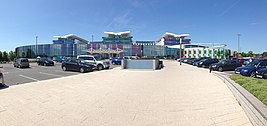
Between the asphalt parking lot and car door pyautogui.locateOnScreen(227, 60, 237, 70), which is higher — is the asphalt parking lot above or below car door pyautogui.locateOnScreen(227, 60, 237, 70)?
below

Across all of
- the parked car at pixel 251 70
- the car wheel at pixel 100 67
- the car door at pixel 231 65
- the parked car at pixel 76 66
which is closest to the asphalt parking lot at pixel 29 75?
the parked car at pixel 76 66

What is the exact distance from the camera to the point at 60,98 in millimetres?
6586

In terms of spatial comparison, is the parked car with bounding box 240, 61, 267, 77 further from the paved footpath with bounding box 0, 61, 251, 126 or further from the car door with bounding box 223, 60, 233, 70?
the paved footpath with bounding box 0, 61, 251, 126

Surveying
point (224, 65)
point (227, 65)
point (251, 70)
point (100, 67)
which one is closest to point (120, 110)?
point (251, 70)

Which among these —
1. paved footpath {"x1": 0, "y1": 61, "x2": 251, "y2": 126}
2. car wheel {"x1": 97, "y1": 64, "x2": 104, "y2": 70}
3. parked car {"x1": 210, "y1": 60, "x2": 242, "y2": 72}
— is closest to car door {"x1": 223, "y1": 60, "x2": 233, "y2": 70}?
parked car {"x1": 210, "y1": 60, "x2": 242, "y2": 72}

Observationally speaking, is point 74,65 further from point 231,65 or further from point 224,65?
point 231,65

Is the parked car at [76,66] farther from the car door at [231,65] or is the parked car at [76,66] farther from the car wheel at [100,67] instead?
the car door at [231,65]

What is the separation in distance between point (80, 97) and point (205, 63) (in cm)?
2398

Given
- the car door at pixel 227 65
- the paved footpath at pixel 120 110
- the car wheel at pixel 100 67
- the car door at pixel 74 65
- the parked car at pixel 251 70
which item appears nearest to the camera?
the paved footpath at pixel 120 110

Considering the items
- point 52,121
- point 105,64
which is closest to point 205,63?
point 105,64

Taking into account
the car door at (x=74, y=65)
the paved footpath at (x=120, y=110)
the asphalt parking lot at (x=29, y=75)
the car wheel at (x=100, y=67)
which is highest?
the car door at (x=74, y=65)

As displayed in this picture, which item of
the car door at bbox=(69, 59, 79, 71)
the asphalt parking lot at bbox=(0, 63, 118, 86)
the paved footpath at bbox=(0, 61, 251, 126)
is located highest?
the car door at bbox=(69, 59, 79, 71)

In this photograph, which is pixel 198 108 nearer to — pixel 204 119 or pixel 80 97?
pixel 204 119

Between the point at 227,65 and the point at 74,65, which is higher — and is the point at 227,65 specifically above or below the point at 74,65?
below
